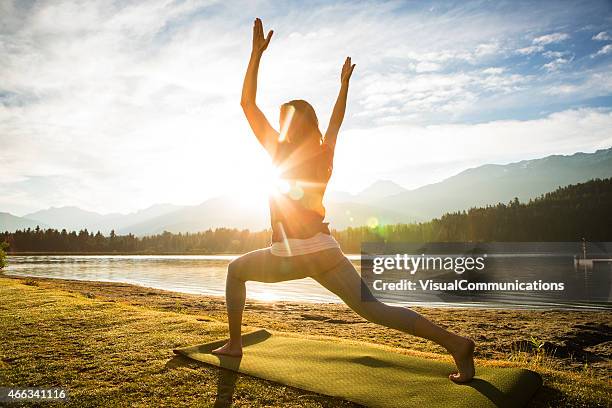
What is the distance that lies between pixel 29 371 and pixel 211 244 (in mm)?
181038

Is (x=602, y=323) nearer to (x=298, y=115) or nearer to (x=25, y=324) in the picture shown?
(x=298, y=115)

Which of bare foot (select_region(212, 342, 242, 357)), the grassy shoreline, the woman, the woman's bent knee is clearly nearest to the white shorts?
the woman

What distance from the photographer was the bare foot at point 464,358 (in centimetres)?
368

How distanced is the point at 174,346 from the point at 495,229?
484 feet

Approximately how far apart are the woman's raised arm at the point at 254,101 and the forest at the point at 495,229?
140m

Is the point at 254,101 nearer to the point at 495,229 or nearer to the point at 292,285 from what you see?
the point at 292,285

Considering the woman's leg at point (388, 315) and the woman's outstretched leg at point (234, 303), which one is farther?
the woman's outstretched leg at point (234, 303)

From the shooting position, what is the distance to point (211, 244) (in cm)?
18050

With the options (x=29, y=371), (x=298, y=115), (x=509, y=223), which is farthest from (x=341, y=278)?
(x=509, y=223)

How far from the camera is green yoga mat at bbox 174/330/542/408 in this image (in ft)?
11.6

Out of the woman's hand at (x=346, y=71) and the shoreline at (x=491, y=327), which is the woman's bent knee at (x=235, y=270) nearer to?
the woman's hand at (x=346, y=71)

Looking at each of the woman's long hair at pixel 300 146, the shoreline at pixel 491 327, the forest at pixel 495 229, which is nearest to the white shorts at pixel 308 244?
the woman's long hair at pixel 300 146

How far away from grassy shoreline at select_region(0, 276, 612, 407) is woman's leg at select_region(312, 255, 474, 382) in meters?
0.77

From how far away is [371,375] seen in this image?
164 inches
